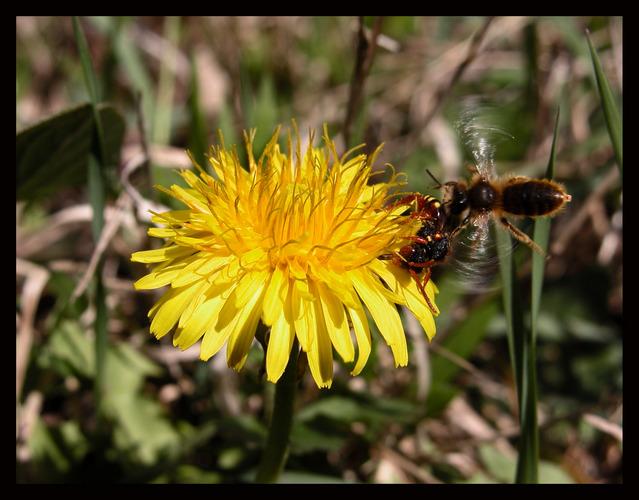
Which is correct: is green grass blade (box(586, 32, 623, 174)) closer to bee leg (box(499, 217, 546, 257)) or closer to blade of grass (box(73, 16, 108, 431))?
bee leg (box(499, 217, 546, 257))

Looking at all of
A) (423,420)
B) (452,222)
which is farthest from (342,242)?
(423,420)

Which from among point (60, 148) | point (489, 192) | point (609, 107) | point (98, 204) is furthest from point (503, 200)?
point (60, 148)

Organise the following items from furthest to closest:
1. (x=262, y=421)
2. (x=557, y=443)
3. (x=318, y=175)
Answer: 1. (x=557, y=443)
2. (x=262, y=421)
3. (x=318, y=175)

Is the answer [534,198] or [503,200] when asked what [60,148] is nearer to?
[503,200]

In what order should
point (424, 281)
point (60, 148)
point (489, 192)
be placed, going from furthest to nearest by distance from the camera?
point (60, 148) < point (489, 192) < point (424, 281)

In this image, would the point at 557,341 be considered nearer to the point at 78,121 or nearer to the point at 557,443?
the point at 557,443

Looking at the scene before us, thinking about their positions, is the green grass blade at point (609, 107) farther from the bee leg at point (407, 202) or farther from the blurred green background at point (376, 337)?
the bee leg at point (407, 202)

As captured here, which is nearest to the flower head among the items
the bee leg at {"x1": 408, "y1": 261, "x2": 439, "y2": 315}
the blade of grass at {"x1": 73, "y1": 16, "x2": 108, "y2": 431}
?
the bee leg at {"x1": 408, "y1": 261, "x2": 439, "y2": 315}
